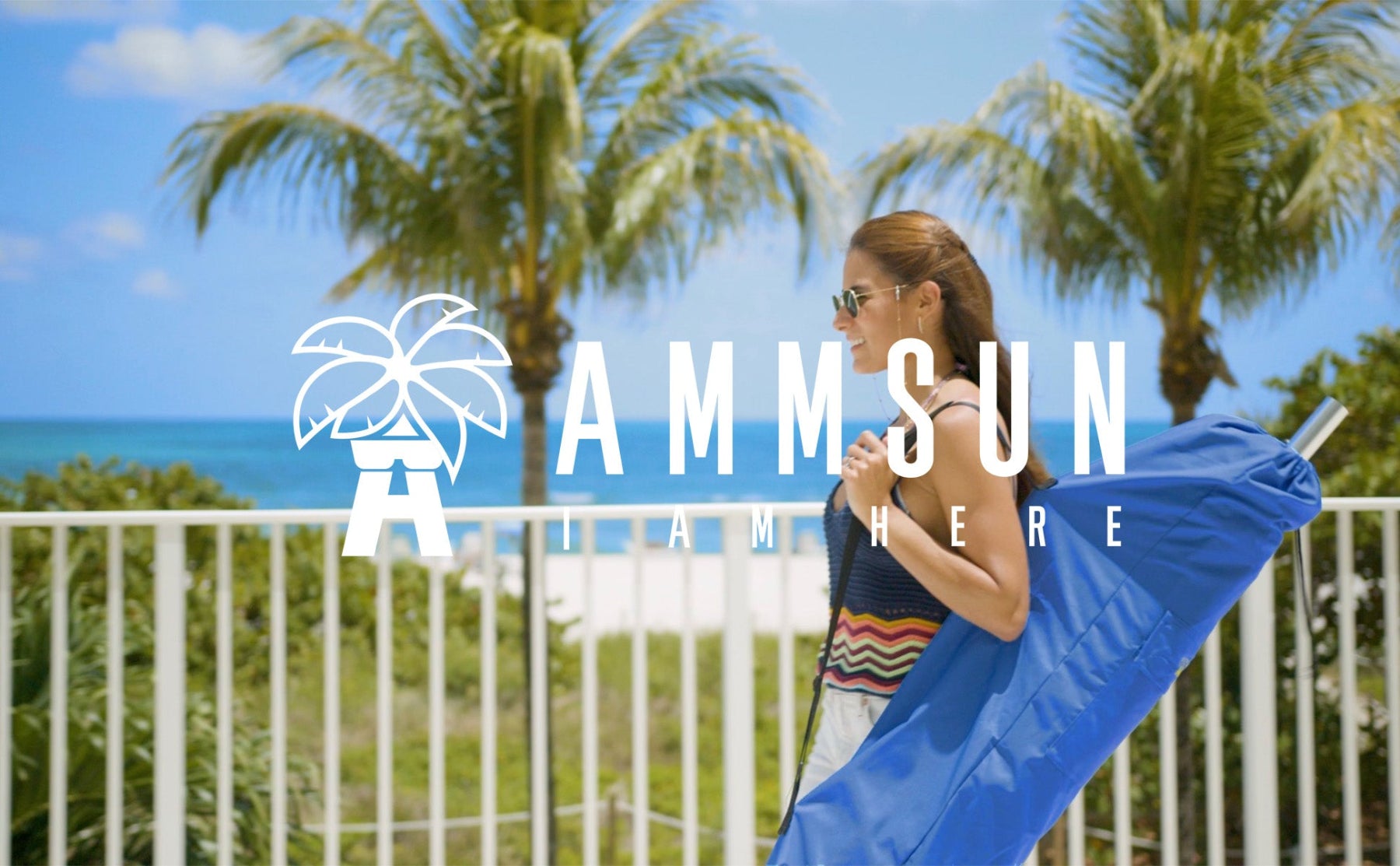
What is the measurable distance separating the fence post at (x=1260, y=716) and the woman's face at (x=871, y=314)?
68.0 inches

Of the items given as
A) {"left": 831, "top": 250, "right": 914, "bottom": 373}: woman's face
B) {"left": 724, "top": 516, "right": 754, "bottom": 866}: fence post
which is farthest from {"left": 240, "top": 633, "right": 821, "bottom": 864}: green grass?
{"left": 831, "top": 250, "right": 914, "bottom": 373}: woman's face

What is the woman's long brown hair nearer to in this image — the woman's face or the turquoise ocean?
the woman's face

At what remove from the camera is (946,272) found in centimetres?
160

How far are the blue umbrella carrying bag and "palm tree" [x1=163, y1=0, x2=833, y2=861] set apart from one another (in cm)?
650

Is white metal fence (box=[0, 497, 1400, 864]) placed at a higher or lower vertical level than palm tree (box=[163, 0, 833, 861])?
lower

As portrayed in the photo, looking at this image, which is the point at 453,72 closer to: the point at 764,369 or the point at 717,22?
the point at 717,22

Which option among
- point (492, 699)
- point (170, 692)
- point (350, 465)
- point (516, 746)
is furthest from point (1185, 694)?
point (350, 465)

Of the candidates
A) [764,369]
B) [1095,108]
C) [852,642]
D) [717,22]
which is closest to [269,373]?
[764,369]

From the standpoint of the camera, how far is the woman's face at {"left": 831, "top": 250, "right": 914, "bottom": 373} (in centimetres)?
160

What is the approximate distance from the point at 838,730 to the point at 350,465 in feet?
105

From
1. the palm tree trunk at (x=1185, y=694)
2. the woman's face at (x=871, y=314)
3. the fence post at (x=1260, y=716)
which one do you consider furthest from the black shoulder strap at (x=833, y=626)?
the palm tree trunk at (x=1185, y=694)

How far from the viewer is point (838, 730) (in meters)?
1.62

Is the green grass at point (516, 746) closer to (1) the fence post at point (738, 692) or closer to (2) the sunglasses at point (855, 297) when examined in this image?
(1) the fence post at point (738, 692)

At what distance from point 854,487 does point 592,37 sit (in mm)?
8175
